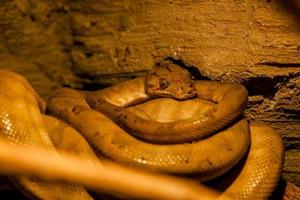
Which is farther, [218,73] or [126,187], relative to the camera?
[218,73]

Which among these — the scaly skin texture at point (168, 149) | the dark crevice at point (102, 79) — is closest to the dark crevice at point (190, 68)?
the dark crevice at point (102, 79)

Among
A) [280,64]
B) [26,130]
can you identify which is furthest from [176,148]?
[280,64]

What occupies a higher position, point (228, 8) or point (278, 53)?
point (228, 8)

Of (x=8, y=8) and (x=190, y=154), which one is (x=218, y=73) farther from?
(x=8, y=8)

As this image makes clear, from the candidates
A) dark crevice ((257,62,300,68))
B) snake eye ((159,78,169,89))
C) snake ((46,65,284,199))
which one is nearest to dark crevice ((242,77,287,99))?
dark crevice ((257,62,300,68))

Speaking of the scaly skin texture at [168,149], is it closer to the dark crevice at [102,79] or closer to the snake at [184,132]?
the snake at [184,132]

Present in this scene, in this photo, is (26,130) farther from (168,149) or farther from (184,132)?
(184,132)

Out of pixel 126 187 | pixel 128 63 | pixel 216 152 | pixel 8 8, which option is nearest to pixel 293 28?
pixel 216 152

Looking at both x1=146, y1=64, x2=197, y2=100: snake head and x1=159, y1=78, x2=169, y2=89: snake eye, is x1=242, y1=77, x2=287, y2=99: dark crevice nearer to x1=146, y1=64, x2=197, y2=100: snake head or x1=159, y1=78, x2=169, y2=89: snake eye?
x1=146, y1=64, x2=197, y2=100: snake head
